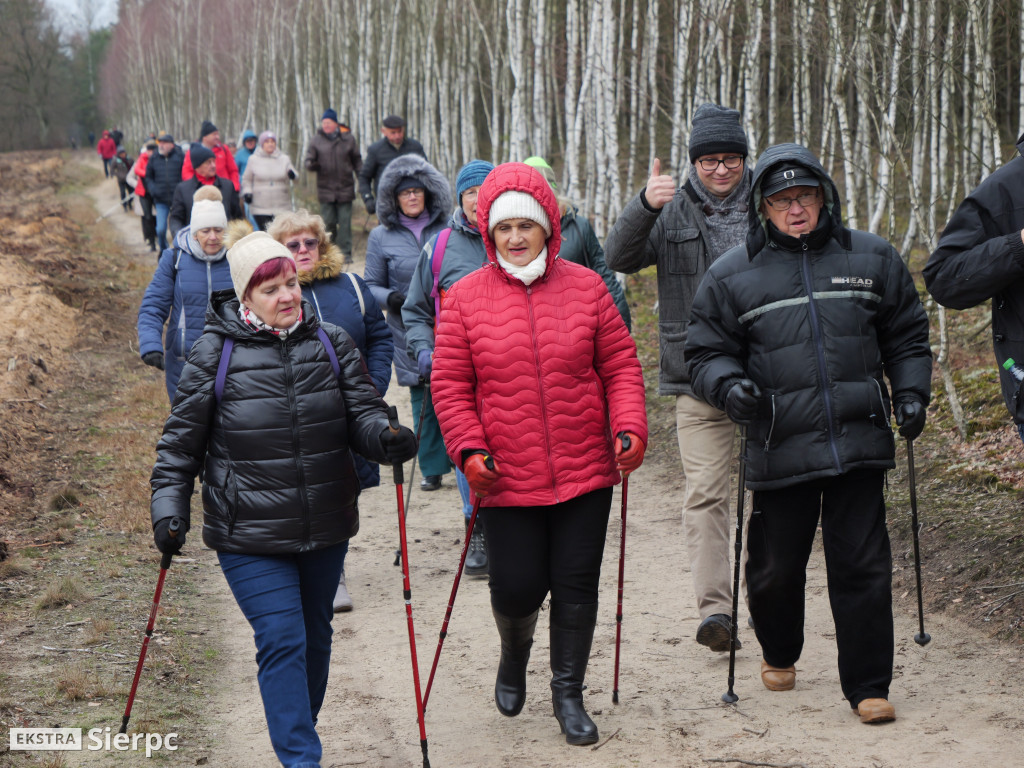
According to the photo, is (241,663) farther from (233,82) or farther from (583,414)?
(233,82)

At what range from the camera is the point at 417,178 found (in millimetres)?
7371

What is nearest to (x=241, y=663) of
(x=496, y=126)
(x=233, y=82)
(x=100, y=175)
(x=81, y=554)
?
(x=81, y=554)

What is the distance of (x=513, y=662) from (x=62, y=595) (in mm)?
2914

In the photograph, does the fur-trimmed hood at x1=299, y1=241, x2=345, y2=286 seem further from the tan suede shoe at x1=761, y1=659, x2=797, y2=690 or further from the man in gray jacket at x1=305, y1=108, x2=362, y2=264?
the man in gray jacket at x1=305, y1=108, x2=362, y2=264

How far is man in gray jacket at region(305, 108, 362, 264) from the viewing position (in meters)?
18.2

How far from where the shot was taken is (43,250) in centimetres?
2225

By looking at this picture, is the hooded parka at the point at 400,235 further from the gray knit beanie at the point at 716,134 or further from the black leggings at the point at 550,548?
the black leggings at the point at 550,548

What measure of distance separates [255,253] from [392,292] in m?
3.31

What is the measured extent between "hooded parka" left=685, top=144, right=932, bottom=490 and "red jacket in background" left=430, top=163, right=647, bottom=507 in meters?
0.43

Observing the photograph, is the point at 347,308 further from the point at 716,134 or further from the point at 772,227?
the point at 772,227

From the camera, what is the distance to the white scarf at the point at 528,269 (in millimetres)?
4160

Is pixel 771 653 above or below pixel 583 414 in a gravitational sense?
below

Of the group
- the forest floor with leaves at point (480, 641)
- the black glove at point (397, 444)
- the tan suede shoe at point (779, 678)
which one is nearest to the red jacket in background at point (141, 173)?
the forest floor with leaves at point (480, 641)

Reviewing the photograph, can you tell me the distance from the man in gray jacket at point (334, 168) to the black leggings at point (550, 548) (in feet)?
46.5
